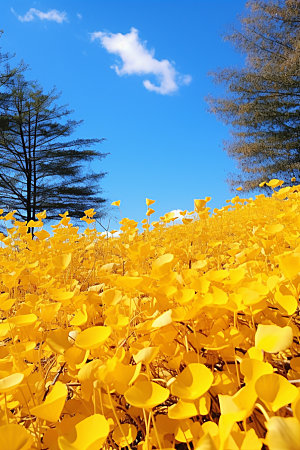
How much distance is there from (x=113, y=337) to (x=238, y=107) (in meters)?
10.9

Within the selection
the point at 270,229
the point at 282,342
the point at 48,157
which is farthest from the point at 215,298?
the point at 48,157

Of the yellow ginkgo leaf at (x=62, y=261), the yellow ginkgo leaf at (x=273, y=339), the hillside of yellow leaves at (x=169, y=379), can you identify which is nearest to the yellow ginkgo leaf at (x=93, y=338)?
the hillside of yellow leaves at (x=169, y=379)

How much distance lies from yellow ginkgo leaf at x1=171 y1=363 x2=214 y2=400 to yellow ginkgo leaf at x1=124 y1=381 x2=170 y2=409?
0.7 inches

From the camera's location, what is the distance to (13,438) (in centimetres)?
34

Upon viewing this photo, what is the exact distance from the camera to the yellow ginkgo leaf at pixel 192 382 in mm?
372

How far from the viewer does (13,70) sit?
12.1 meters

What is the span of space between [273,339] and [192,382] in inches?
4.8

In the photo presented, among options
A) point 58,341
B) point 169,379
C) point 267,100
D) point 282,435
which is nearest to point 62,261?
point 58,341

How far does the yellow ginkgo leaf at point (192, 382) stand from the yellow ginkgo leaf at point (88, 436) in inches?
3.6

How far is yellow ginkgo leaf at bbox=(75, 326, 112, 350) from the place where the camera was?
17.5 inches

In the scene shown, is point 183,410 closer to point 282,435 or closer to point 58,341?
point 282,435

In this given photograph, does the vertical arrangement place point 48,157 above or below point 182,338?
above

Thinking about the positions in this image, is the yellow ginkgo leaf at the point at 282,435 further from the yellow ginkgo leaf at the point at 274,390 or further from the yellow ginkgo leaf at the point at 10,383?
the yellow ginkgo leaf at the point at 10,383

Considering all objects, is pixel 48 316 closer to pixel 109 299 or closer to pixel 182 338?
pixel 109 299
